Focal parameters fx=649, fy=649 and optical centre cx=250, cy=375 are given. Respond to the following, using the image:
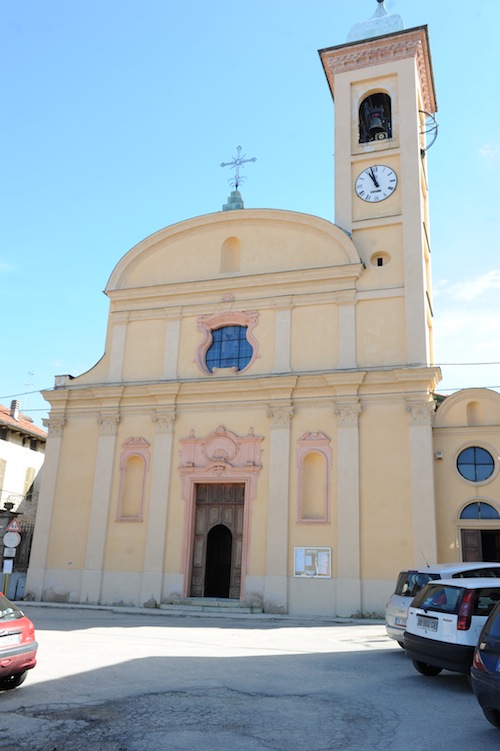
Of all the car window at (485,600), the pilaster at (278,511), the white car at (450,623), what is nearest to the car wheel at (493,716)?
the white car at (450,623)

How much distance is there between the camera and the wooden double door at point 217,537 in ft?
63.7

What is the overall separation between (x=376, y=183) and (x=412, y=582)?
600 inches

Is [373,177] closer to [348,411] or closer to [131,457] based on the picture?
[348,411]

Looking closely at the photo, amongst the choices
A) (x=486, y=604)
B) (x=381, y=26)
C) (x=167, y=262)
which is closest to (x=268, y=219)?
(x=167, y=262)

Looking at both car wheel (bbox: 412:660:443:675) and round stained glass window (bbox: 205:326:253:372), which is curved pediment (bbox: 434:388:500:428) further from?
car wheel (bbox: 412:660:443:675)

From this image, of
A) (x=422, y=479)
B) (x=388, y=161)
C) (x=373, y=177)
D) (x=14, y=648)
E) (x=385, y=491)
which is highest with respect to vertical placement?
(x=388, y=161)

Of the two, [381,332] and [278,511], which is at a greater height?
[381,332]

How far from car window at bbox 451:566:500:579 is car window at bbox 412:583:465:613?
110 centimetres

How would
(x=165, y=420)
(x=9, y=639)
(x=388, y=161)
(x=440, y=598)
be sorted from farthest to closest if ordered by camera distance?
(x=388, y=161) < (x=165, y=420) < (x=440, y=598) < (x=9, y=639)

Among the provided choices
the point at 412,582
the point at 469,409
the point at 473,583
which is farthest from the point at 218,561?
the point at 473,583

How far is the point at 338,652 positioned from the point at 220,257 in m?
14.8

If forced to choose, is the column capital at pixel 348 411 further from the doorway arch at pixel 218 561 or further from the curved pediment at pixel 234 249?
the doorway arch at pixel 218 561

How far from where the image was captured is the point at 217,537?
66.3ft

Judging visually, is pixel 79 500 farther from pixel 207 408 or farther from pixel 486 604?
pixel 486 604
